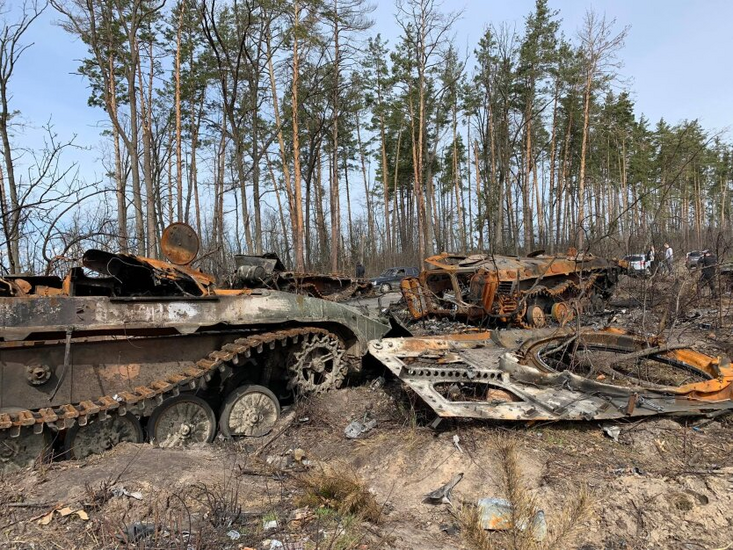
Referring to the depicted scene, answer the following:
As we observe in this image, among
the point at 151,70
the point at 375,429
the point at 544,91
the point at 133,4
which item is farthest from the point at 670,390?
the point at 544,91

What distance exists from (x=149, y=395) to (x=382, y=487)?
7.92 ft

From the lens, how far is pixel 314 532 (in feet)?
10.9

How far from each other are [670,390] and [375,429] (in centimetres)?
303

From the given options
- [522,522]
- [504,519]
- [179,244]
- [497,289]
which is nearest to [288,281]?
[497,289]

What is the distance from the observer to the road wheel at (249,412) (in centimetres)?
574

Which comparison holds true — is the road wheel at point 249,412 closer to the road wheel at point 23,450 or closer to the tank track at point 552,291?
the road wheel at point 23,450

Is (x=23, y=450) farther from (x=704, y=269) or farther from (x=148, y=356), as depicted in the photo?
(x=704, y=269)

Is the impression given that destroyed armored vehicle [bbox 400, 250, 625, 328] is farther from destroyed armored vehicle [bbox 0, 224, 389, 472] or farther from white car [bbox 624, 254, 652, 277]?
destroyed armored vehicle [bbox 0, 224, 389, 472]

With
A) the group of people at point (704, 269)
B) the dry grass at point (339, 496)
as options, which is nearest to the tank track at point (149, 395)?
the dry grass at point (339, 496)

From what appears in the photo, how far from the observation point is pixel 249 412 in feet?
19.2

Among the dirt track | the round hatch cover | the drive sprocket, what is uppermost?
the round hatch cover

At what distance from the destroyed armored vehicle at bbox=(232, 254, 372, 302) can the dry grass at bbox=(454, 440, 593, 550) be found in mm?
5638

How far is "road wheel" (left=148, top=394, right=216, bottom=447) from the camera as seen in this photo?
17.6 feet

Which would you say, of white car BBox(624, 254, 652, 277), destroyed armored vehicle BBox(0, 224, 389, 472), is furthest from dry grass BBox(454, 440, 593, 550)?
white car BBox(624, 254, 652, 277)
